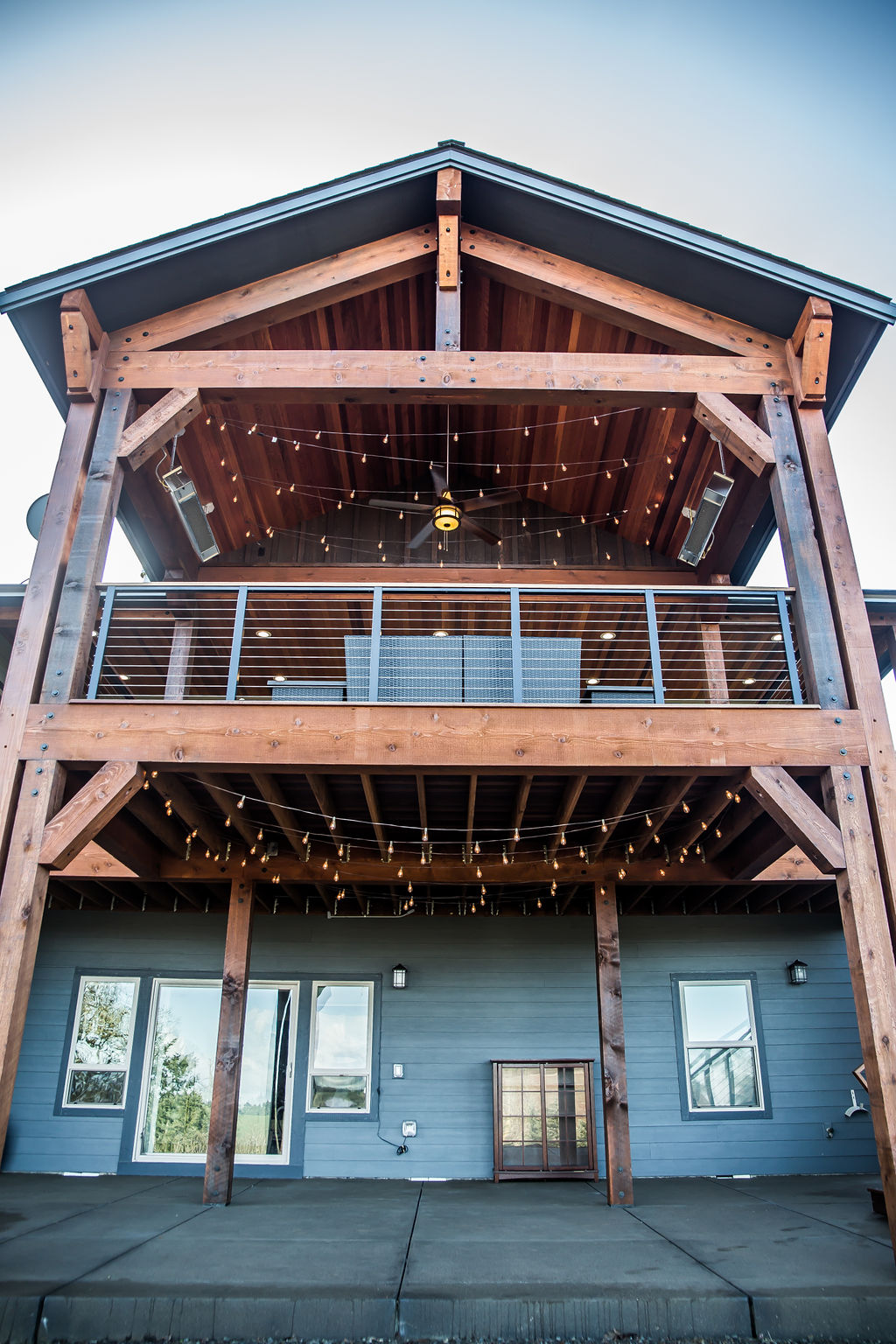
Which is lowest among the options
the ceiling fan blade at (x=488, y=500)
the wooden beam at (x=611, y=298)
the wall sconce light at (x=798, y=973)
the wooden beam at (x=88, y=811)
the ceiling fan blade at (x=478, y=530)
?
the wall sconce light at (x=798, y=973)

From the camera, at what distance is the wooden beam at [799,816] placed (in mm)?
4820

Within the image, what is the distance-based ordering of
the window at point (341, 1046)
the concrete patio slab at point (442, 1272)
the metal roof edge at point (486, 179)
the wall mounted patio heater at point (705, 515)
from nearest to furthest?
the concrete patio slab at point (442, 1272) → the metal roof edge at point (486, 179) → the wall mounted patio heater at point (705, 515) → the window at point (341, 1046)

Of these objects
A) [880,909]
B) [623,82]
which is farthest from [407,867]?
[623,82]

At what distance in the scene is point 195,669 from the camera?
812cm

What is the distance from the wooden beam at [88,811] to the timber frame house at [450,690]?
2cm

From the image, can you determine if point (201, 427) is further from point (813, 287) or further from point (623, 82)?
point (623, 82)

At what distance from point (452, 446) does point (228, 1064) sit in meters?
6.17

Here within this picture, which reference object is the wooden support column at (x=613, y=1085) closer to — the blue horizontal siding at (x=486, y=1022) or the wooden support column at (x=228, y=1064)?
the blue horizontal siding at (x=486, y=1022)

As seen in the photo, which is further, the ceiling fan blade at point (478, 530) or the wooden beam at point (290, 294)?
the ceiling fan blade at point (478, 530)

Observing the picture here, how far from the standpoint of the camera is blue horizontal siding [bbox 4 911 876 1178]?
310 inches

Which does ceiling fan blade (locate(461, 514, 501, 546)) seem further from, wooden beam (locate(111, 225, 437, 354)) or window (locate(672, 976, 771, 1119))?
window (locate(672, 976, 771, 1119))

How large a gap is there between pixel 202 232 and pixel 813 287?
13.8 ft

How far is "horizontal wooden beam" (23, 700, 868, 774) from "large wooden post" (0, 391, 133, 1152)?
23 cm

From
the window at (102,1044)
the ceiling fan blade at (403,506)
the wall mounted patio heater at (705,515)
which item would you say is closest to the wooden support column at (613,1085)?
the wall mounted patio heater at (705,515)
